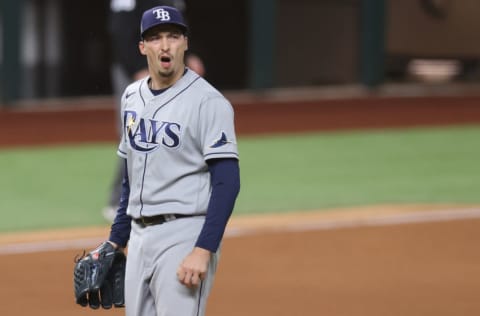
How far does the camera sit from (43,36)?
16406 millimetres

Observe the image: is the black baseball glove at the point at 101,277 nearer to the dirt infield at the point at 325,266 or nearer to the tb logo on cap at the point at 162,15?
the tb logo on cap at the point at 162,15

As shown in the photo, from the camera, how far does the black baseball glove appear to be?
429 centimetres

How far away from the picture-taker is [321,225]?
8.69 metres

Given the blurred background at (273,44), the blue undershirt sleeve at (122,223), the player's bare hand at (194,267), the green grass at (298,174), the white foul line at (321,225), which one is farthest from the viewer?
the blurred background at (273,44)

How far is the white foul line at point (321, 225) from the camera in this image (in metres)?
7.91

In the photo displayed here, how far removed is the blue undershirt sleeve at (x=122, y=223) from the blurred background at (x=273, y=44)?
11934mm

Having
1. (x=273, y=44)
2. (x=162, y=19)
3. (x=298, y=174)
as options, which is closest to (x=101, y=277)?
(x=162, y=19)

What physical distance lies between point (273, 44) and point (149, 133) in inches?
536

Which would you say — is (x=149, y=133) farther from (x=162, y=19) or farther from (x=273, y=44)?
(x=273, y=44)

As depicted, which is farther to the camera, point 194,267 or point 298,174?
point 298,174

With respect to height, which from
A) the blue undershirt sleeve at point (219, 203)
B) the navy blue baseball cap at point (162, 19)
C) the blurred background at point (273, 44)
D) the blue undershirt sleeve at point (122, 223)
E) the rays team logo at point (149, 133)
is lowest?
the blurred background at point (273, 44)

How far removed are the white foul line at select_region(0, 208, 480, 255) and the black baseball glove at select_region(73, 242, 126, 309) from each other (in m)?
3.46

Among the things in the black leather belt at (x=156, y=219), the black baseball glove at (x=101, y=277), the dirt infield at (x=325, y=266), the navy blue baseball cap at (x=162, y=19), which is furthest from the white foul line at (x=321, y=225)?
the navy blue baseball cap at (x=162, y=19)

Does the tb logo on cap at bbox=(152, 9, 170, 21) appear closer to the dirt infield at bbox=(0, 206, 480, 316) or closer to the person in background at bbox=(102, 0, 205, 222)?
the dirt infield at bbox=(0, 206, 480, 316)
